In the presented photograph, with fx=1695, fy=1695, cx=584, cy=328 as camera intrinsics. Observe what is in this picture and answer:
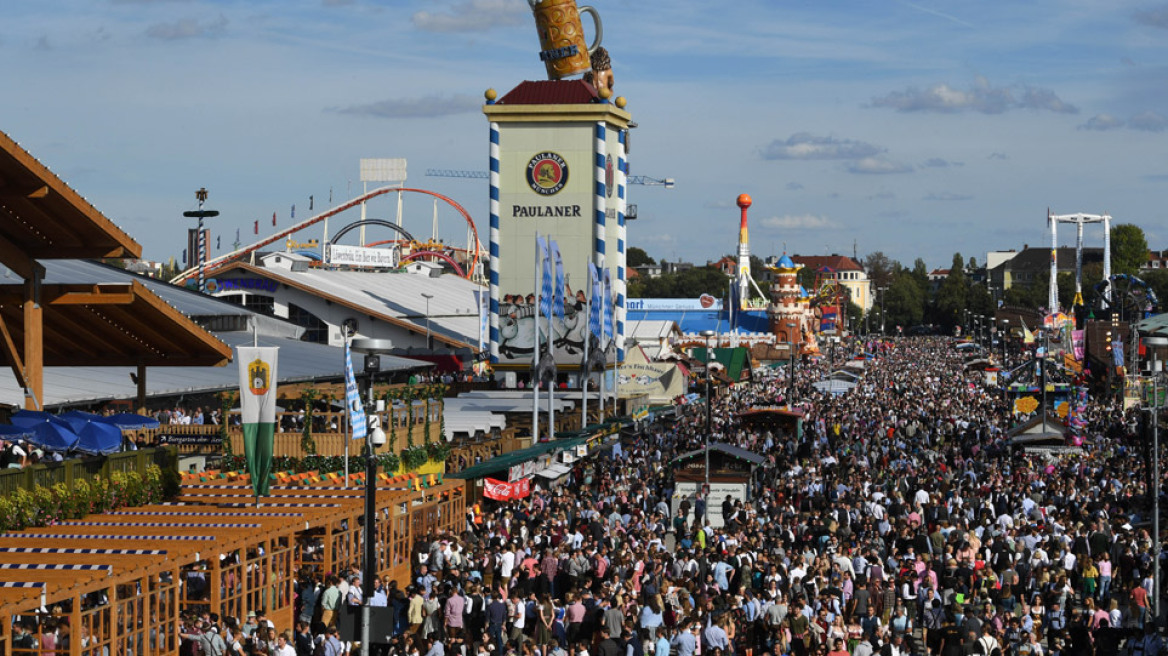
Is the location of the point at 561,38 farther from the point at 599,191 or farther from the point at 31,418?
the point at 31,418

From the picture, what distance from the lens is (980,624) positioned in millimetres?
19188

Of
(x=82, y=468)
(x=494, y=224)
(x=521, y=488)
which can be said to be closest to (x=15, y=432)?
(x=82, y=468)

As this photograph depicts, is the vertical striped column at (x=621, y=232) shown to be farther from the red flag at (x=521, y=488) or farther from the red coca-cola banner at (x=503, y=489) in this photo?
the red coca-cola banner at (x=503, y=489)

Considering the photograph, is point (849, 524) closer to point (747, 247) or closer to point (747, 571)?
point (747, 571)

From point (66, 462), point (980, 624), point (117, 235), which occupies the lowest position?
point (980, 624)

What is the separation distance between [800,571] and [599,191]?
45.0 m

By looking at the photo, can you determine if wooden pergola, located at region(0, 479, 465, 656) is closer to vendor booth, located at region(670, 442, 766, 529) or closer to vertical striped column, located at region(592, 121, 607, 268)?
vendor booth, located at region(670, 442, 766, 529)

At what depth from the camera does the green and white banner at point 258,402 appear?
67.5ft

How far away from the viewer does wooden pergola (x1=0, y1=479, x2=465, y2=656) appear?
15.7 meters

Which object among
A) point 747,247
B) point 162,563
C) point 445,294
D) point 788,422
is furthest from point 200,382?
point 747,247

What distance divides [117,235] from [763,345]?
112 m

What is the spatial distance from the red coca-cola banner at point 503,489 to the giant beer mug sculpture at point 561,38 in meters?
41.8

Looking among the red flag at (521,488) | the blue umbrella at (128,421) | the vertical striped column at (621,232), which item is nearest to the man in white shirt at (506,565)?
the blue umbrella at (128,421)

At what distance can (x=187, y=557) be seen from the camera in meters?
17.5
